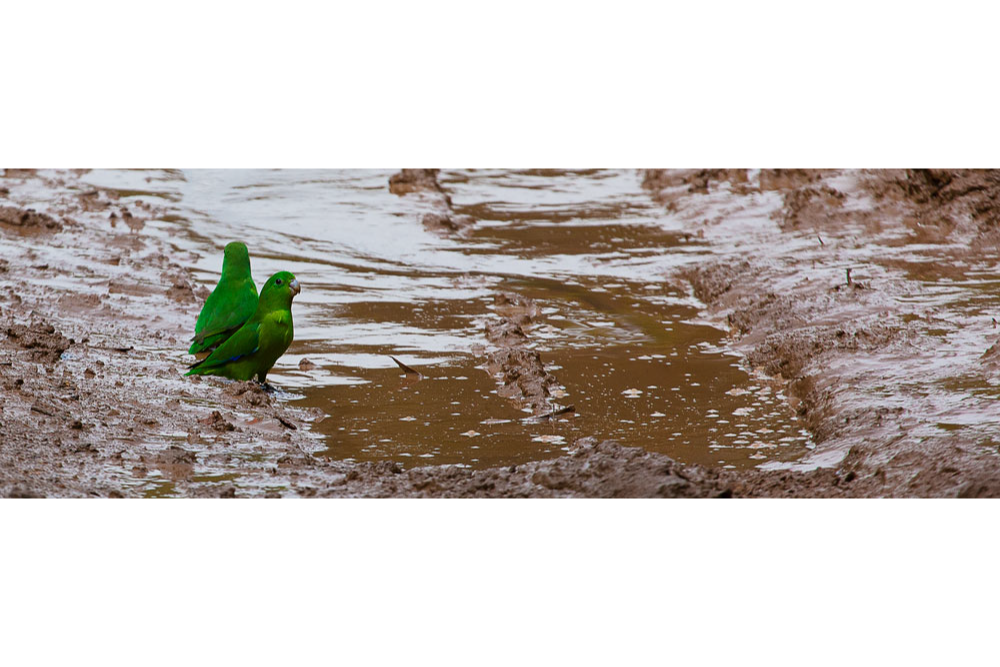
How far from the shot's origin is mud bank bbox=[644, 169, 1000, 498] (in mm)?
Answer: 3982

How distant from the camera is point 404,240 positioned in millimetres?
8094

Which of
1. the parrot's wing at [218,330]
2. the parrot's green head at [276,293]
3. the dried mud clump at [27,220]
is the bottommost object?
the parrot's wing at [218,330]

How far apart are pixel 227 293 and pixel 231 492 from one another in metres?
1.81

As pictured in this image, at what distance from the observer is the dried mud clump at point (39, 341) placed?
198 inches

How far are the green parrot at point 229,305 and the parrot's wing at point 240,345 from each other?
14 cm

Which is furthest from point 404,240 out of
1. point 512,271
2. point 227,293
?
point 227,293

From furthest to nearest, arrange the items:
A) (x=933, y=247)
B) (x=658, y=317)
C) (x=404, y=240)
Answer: (x=404, y=240) < (x=933, y=247) < (x=658, y=317)

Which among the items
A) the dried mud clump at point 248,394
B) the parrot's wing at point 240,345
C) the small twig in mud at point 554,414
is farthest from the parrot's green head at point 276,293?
the small twig in mud at point 554,414

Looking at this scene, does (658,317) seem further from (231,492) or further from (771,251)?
(231,492)

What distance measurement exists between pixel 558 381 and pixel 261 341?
152 centimetres

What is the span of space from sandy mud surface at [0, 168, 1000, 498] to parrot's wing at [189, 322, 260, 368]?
138 mm

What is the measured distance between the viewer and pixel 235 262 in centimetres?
521

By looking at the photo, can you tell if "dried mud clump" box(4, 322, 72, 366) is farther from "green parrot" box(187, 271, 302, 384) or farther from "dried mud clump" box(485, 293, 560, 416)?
"dried mud clump" box(485, 293, 560, 416)

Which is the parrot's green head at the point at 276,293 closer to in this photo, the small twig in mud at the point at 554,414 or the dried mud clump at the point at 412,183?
the small twig in mud at the point at 554,414
